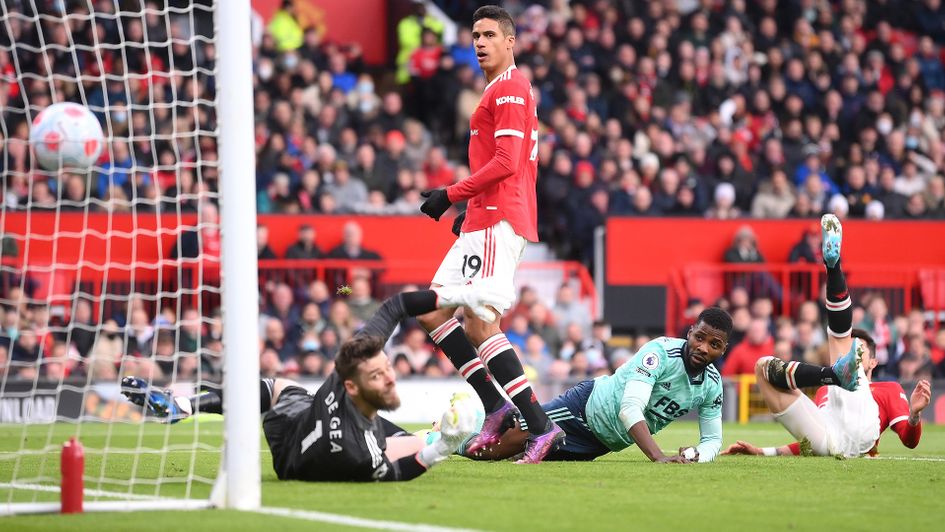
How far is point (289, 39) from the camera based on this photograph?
20141 mm

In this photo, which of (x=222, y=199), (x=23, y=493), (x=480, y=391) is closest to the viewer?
(x=222, y=199)

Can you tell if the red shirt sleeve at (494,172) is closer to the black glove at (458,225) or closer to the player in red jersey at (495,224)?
the player in red jersey at (495,224)

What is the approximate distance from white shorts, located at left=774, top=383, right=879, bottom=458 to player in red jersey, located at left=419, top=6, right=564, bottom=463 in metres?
1.99

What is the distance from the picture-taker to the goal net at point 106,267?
336 inches

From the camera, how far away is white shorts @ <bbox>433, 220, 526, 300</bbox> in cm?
836

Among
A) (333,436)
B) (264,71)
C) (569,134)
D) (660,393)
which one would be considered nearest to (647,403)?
(660,393)

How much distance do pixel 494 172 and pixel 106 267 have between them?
2.59m

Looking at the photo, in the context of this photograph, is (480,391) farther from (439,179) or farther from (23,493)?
(439,179)

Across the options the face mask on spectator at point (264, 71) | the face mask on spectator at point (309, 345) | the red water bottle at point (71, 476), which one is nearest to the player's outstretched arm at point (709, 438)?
the red water bottle at point (71, 476)

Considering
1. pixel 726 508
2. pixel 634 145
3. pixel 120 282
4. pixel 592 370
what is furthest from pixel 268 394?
pixel 634 145

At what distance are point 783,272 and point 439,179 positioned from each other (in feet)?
14.8

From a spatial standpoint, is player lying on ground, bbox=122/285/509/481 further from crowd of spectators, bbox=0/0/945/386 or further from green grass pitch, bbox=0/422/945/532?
crowd of spectators, bbox=0/0/945/386

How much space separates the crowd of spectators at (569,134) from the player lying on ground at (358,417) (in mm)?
6269

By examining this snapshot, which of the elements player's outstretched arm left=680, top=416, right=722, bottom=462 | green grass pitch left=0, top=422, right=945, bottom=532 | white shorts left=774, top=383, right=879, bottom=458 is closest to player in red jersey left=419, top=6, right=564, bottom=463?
green grass pitch left=0, top=422, right=945, bottom=532
